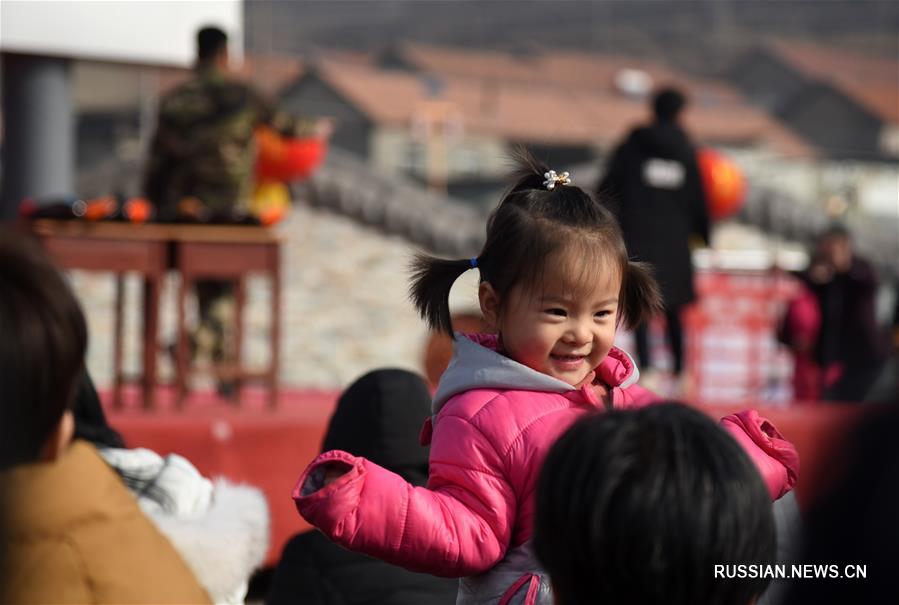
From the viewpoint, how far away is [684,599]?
1594 millimetres

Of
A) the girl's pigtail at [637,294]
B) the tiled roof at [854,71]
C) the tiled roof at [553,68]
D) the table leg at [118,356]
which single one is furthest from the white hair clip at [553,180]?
the tiled roof at [854,71]

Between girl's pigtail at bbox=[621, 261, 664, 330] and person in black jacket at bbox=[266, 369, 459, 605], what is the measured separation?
616mm

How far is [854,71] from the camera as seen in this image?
4394 cm

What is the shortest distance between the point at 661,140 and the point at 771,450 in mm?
5389

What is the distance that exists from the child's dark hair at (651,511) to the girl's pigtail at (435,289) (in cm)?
106

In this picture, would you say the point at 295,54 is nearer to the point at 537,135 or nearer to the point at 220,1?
the point at 537,135

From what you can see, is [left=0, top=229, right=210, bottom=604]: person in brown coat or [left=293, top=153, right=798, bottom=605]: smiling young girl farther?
[left=293, top=153, right=798, bottom=605]: smiling young girl

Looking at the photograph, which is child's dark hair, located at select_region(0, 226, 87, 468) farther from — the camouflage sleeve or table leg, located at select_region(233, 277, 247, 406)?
the camouflage sleeve

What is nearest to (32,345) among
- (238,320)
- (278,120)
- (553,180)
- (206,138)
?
(553,180)

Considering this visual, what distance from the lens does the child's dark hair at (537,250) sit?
2496mm

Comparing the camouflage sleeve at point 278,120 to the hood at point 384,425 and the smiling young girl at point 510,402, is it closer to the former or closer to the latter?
the hood at point 384,425

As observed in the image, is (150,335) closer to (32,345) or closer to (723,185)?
(32,345)

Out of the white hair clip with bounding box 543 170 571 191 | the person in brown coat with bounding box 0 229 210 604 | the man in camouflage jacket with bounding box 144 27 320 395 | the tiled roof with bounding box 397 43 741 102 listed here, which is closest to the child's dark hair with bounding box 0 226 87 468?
the person in brown coat with bounding box 0 229 210 604

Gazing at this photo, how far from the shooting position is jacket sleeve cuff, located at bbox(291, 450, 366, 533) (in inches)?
84.1
